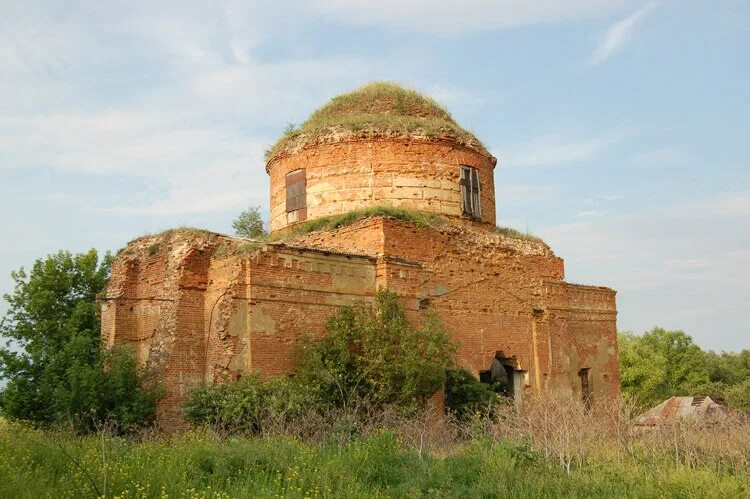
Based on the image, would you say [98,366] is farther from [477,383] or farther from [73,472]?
[477,383]

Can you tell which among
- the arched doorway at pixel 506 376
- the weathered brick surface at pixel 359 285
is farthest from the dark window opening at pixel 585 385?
the arched doorway at pixel 506 376

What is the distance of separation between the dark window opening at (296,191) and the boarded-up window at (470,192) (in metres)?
3.97

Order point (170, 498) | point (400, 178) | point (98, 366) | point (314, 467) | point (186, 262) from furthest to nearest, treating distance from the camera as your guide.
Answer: point (400, 178)
point (186, 262)
point (98, 366)
point (314, 467)
point (170, 498)

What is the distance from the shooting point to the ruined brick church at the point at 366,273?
11953mm

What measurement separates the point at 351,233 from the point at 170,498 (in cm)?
862

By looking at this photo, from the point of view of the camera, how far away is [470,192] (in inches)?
674

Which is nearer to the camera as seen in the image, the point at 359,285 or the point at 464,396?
the point at 359,285

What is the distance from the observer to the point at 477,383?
1423 cm

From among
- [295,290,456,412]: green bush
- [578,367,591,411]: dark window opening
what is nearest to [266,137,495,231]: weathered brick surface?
[295,290,456,412]: green bush

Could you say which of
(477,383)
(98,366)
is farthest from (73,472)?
(477,383)

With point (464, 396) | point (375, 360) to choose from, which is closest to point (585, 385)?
point (464, 396)

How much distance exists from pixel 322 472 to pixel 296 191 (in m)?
10.5

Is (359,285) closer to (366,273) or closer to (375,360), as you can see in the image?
(366,273)

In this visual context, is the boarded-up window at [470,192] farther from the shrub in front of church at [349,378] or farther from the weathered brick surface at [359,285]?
the shrub in front of church at [349,378]
